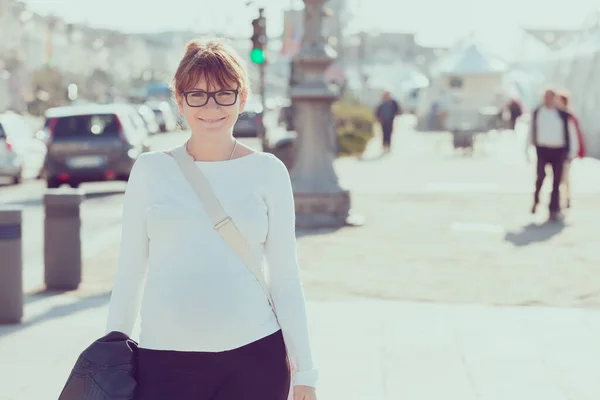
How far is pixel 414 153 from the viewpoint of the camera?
32469 mm

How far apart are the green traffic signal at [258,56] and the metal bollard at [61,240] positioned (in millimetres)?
13357

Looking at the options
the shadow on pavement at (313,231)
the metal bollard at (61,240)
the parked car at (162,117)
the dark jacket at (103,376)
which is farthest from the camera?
the parked car at (162,117)

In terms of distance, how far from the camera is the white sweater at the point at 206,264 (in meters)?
2.91

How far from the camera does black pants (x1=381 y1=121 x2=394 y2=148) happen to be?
1246 inches

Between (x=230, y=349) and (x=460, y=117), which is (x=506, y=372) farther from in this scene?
(x=460, y=117)

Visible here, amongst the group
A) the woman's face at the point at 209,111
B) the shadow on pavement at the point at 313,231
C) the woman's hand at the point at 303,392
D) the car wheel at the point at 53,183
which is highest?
the woman's face at the point at 209,111

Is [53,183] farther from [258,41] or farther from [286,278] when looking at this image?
[286,278]

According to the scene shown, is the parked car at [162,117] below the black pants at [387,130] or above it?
below

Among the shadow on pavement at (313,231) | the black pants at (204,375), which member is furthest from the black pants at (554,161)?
the black pants at (204,375)

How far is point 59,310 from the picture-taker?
8.32m

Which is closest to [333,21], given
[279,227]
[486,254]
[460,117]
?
[460,117]

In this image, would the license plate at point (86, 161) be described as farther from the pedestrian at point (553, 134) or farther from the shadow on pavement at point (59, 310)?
the shadow on pavement at point (59, 310)

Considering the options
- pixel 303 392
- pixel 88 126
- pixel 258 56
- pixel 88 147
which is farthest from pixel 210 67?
pixel 258 56

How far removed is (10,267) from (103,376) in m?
5.25
